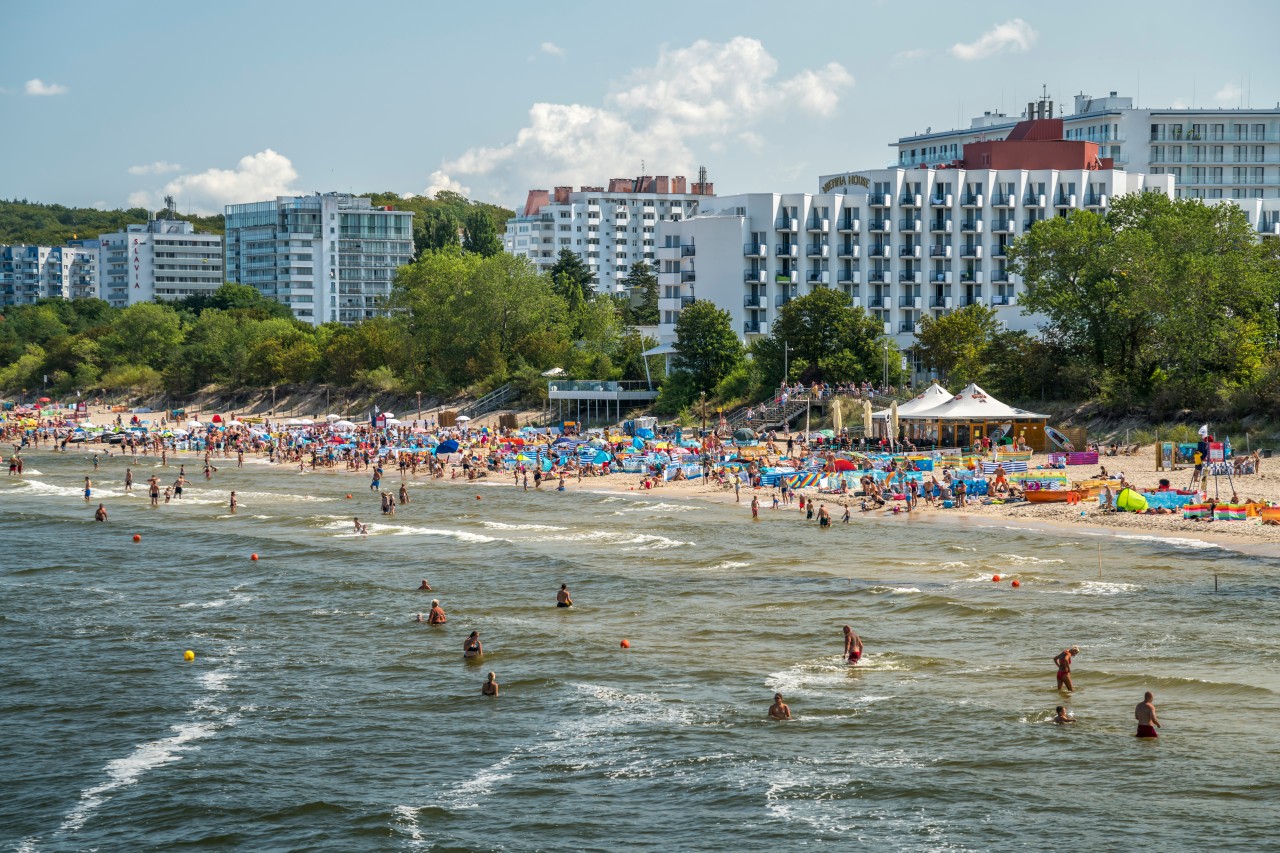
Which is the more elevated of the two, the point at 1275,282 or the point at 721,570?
the point at 1275,282

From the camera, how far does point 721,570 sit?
41.1 metres

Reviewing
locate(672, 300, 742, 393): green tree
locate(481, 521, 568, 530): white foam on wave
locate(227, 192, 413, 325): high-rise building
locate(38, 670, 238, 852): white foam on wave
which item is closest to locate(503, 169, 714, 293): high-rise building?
locate(227, 192, 413, 325): high-rise building

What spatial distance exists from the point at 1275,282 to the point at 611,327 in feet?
171

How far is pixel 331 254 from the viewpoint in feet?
620

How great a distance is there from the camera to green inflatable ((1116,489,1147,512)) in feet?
153

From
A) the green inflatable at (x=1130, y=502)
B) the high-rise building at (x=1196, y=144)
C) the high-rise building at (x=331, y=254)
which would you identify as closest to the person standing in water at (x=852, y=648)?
the green inflatable at (x=1130, y=502)

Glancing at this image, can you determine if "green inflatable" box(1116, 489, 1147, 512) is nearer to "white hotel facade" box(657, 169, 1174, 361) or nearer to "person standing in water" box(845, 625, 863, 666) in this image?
"person standing in water" box(845, 625, 863, 666)

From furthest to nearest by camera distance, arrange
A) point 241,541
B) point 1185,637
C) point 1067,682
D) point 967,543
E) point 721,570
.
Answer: point 241,541
point 967,543
point 721,570
point 1185,637
point 1067,682

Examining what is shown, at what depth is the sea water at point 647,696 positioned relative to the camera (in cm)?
2169

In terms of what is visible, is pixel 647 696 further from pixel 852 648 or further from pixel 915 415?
pixel 915 415

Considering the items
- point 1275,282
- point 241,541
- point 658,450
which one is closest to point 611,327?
point 658,450

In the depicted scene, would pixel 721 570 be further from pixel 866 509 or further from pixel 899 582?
pixel 866 509

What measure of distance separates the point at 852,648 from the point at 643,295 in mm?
123906

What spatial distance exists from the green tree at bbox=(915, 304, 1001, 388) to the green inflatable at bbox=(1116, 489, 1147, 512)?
26.2m
